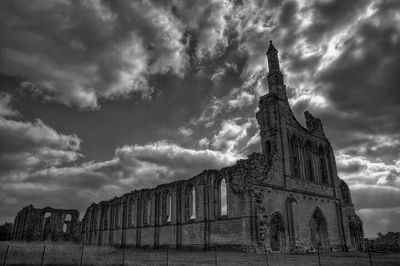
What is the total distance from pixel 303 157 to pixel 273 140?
4.44m

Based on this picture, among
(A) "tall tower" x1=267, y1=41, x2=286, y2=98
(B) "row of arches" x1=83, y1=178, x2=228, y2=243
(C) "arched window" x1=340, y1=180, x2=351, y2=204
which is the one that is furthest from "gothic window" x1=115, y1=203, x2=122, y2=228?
(C) "arched window" x1=340, y1=180, x2=351, y2=204

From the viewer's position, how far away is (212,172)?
25312mm

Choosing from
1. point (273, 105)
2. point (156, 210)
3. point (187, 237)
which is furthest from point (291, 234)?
point (156, 210)

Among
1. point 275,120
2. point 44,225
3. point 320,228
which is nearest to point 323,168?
point 320,228

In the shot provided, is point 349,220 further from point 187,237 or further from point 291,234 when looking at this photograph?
point 187,237

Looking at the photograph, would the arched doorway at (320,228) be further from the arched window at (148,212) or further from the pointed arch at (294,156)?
the arched window at (148,212)

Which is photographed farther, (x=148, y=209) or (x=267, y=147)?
(x=148, y=209)

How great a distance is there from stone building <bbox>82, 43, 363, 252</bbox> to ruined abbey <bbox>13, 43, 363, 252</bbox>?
2.5 inches

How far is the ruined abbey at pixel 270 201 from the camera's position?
21969 millimetres

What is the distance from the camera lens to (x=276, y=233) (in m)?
23.3

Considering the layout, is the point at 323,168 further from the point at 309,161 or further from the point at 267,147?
the point at 267,147

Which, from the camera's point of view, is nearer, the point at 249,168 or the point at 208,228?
the point at 249,168

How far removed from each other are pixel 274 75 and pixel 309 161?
844 centimetres

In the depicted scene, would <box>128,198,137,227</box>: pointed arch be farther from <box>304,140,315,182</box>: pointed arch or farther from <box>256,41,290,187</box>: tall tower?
<box>304,140,315,182</box>: pointed arch
